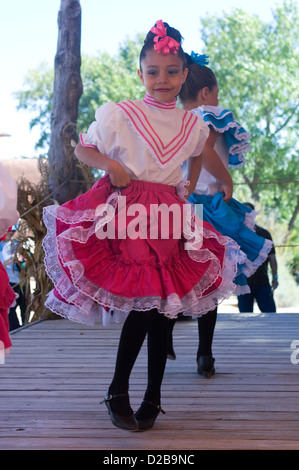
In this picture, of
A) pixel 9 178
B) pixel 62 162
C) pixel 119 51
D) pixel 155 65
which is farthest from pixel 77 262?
pixel 119 51

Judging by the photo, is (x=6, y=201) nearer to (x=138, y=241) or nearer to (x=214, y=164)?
(x=138, y=241)

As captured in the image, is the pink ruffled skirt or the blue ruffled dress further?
the blue ruffled dress

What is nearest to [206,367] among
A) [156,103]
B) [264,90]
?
[156,103]

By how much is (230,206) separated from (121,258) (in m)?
1.15

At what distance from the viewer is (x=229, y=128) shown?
309 centimetres

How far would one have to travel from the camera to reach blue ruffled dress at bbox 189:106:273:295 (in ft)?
9.95

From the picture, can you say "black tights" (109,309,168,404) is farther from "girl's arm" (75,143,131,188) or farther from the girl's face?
the girl's face

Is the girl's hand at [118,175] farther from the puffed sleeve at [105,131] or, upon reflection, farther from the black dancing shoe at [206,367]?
the black dancing shoe at [206,367]

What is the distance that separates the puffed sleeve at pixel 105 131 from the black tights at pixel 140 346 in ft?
1.74

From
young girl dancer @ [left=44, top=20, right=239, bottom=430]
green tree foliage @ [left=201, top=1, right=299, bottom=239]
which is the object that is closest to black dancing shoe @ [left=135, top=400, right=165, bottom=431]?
young girl dancer @ [left=44, top=20, right=239, bottom=430]

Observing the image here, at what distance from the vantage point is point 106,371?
3031mm

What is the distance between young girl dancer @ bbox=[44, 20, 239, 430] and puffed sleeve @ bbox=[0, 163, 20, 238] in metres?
0.21

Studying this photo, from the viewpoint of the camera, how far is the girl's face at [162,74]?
2.27m

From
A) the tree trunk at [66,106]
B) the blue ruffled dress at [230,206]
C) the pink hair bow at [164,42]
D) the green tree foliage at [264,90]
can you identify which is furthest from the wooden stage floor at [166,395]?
the green tree foliage at [264,90]
